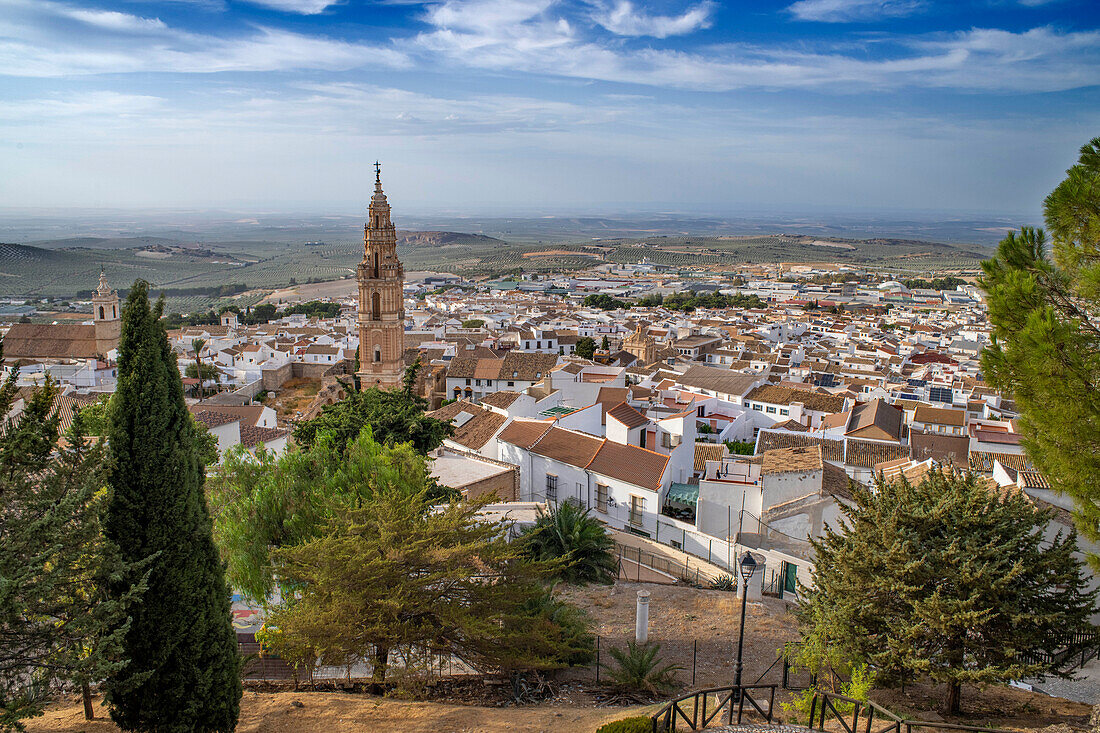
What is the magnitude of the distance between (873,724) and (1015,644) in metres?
2.16

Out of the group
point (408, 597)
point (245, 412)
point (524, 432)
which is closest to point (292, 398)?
point (245, 412)

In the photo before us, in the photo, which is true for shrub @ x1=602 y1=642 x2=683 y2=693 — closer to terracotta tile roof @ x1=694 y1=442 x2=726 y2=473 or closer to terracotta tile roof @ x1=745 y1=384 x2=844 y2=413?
terracotta tile roof @ x1=694 y1=442 x2=726 y2=473

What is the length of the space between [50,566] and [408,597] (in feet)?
12.3

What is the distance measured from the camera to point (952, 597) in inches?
354

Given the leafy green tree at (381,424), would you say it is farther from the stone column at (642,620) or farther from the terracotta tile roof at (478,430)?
the stone column at (642,620)

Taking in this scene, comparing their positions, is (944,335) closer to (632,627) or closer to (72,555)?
(632,627)

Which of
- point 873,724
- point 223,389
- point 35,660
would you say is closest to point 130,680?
point 35,660

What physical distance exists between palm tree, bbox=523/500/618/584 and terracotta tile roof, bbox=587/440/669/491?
3594 millimetres

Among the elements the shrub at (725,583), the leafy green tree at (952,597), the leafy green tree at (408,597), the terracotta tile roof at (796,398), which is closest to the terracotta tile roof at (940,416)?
the terracotta tile roof at (796,398)

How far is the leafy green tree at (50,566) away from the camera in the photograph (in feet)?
20.6

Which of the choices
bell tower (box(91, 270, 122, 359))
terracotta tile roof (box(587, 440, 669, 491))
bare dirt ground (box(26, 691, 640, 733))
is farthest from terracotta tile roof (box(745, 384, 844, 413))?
bell tower (box(91, 270, 122, 359))

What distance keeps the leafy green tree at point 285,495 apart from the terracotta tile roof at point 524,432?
226 inches

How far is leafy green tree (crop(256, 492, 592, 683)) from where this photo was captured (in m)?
8.65

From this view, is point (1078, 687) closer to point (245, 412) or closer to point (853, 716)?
point (853, 716)
